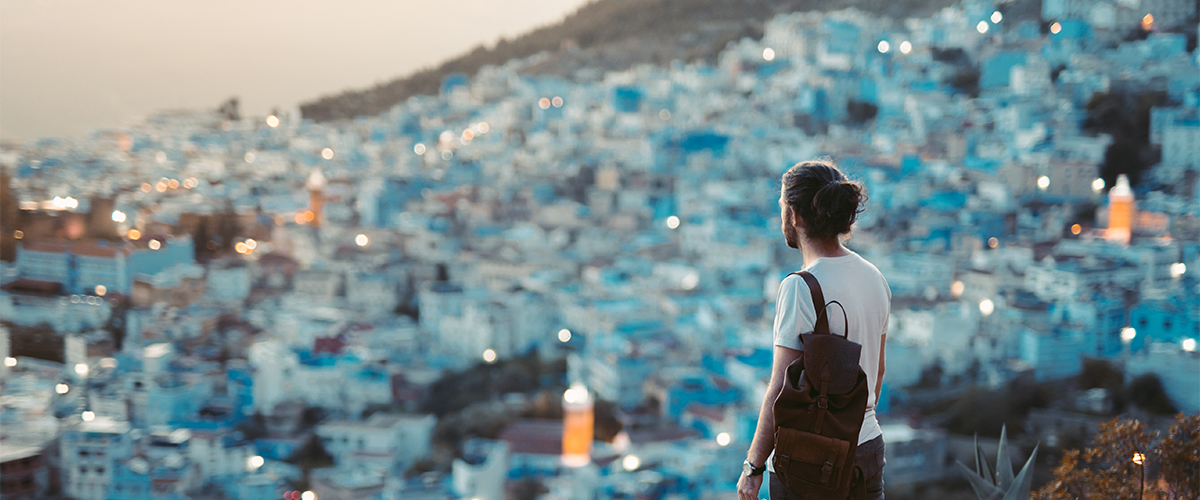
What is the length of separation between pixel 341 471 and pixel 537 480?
1292 millimetres

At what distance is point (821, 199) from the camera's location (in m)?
0.83

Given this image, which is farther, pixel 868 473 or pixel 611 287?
pixel 611 287

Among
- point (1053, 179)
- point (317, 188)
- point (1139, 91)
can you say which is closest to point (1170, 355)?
point (1053, 179)

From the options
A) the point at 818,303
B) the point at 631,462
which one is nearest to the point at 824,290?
the point at 818,303

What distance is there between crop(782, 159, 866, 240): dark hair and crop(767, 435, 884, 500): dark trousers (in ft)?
0.67

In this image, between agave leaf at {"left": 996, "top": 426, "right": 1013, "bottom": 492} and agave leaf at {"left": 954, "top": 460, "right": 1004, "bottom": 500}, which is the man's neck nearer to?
agave leaf at {"left": 954, "top": 460, "right": 1004, "bottom": 500}

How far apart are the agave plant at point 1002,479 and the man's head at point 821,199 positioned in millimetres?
630

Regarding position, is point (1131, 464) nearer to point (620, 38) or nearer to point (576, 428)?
point (576, 428)

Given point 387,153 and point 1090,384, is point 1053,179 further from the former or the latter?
point 387,153

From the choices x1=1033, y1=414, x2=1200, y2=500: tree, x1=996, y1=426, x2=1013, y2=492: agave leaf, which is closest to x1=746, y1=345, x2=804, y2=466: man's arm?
x1=996, y1=426, x2=1013, y2=492: agave leaf

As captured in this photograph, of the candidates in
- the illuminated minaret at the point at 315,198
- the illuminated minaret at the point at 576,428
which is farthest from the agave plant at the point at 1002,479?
the illuminated minaret at the point at 315,198

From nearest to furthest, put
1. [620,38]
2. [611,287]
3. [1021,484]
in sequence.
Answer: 1. [1021,484]
2. [611,287]
3. [620,38]

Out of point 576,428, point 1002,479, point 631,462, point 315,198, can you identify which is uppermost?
point 315,198

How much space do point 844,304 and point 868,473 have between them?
179 mm
